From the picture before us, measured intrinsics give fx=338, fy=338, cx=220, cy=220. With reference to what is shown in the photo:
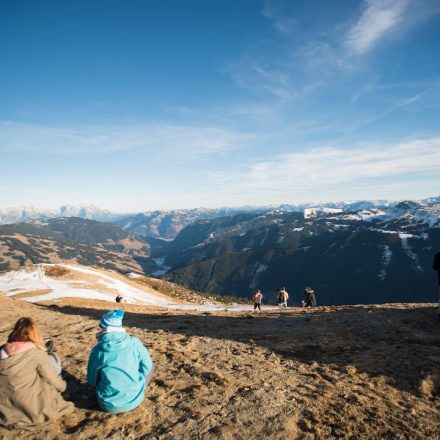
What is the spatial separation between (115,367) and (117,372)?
0.42ft

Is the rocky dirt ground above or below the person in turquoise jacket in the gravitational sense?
below

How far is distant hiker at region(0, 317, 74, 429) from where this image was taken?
20.7ft

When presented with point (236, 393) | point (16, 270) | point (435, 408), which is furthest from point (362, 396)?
point (16, 270)

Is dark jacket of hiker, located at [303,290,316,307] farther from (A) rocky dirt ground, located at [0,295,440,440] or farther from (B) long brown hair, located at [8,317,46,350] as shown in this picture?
(B) long brown hair, located at [8,317,46,350]

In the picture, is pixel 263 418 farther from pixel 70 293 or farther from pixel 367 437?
pixel 70 293

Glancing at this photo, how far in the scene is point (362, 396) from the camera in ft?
27.6

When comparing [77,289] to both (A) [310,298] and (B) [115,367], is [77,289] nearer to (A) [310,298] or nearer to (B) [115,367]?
(A) [310,298]

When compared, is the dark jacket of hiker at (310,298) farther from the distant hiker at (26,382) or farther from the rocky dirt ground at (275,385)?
the distant hiker at (26,382)

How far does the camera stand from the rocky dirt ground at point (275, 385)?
6965 mm

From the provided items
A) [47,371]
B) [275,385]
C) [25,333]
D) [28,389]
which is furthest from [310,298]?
[25,333]

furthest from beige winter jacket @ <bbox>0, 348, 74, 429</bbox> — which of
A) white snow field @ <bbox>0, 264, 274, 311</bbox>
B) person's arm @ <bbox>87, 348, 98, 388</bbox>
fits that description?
white snow field @ <bbox>0, 264, 274, 311</bbox>

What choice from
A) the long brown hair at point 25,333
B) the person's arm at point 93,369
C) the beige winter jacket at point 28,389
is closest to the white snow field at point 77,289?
the person's arm at point 93,369

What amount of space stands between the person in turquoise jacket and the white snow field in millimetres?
38250

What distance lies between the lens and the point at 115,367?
23.2 feet
